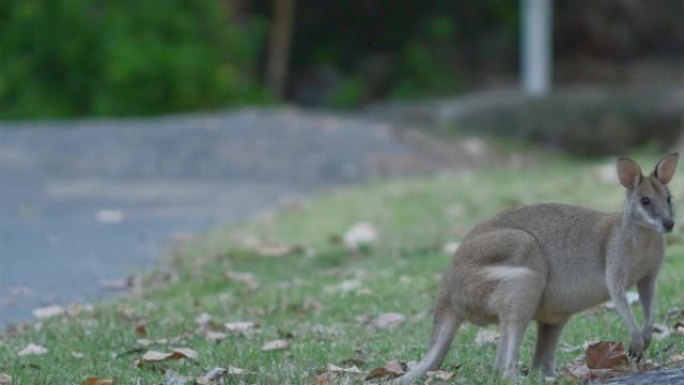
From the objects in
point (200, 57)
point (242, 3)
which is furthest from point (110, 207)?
point (242, 3)

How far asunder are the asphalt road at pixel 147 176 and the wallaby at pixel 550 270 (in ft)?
15.4

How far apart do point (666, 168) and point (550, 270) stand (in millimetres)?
647

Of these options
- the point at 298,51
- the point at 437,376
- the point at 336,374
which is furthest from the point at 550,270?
the point at 298,51

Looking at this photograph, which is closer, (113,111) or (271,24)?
(113,111)

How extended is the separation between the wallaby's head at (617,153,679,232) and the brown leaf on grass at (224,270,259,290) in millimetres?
4120

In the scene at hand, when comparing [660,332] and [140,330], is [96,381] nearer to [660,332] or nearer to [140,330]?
[140,330]

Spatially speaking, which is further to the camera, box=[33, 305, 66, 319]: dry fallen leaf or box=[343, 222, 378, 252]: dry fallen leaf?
box=[343, 222, 378, 252]: dry fallen leaf

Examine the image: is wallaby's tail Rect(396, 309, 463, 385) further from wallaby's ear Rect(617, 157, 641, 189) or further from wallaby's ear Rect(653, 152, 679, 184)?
wallaby's ear Rect(653, 152, 679, 184)

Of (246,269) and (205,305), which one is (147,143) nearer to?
(246,269)

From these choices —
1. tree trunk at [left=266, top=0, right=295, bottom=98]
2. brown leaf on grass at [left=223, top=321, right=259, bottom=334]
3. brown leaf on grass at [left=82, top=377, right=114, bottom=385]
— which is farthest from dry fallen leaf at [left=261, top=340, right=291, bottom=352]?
tree trunk at [left=266, top=0, right=295, bottom=98]

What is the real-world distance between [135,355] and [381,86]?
66.4 feet

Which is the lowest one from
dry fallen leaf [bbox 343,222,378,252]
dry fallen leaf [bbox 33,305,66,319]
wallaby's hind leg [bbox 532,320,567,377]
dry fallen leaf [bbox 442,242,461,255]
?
dry fallen leaf [bbox 343,222,378,252]

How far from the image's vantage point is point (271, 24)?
27.9m

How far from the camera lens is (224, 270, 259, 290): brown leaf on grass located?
10.6 metres
